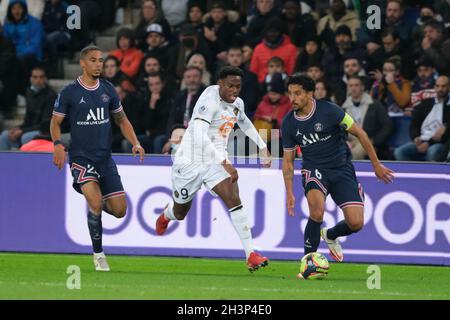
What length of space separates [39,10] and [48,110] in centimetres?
253

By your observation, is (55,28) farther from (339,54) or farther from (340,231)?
(340,231)

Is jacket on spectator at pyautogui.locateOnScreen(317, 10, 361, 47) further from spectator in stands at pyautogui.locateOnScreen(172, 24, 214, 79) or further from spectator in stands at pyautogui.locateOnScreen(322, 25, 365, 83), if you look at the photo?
spectator in stands at pyautogui.locateOnScreen(172, 24, 214, 79)

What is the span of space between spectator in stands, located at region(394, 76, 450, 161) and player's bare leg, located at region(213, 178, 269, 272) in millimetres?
4275

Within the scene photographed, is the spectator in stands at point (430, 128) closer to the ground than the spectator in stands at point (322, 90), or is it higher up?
closer to the ground

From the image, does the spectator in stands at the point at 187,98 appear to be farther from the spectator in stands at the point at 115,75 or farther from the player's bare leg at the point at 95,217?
the player's bare leg at the point at 95,217

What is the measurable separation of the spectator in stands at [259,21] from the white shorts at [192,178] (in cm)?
580

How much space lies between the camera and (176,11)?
1958 centimetres

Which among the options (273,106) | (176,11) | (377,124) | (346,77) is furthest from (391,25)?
(176,11)

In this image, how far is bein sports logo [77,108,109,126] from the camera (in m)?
12.4

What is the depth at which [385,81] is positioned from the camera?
1702 cm

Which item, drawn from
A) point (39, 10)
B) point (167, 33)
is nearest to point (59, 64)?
point (39, 10)

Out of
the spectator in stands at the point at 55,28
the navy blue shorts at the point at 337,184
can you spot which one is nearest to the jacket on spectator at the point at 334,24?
the spectator in stands at the point at 55,28

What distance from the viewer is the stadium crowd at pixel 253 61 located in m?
16.5

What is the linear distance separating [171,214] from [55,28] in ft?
24.4
